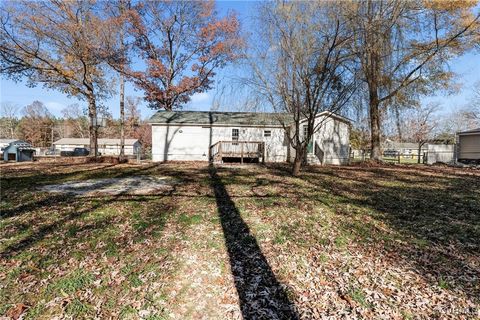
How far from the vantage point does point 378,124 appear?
658 inches

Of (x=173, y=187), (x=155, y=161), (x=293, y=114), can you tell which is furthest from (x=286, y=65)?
(x=155, y=161)

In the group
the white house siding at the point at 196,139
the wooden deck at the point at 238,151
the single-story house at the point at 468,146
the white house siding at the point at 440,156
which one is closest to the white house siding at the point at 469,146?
the single-story house at the point at 468,146

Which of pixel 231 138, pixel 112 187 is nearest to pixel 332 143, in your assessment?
pixel 231 138

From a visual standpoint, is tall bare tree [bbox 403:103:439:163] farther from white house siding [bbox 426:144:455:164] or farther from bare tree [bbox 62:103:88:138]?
bare tree [bbox 62:103:88:138]

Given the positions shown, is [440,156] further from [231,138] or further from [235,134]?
[231,138]

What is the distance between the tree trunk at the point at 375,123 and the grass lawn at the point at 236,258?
9.97 metres

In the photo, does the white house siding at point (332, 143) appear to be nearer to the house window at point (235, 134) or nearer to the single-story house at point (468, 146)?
the house window at point (235, 134)

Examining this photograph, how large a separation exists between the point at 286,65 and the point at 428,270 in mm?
→ 8504

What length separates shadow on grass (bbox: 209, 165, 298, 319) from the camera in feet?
8.78

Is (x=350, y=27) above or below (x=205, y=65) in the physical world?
below

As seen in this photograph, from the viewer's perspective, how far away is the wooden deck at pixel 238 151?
1641 cm

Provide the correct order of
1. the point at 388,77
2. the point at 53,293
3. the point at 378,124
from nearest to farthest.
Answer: the point at 53,293, the point at 388,77, the point at 378,124

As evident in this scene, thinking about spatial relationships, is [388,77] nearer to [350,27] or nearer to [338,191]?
[350,27]

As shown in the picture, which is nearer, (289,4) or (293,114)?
(289,4)
